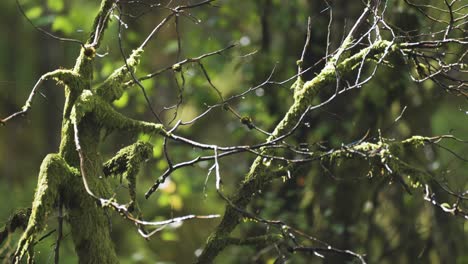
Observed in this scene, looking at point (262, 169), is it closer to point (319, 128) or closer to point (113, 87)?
point (113, 87)

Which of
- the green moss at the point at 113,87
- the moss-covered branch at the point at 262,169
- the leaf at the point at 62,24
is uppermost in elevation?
the leaf at the point at 62,24

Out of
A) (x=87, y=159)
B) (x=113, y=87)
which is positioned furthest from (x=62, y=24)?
(x=87, y=159)

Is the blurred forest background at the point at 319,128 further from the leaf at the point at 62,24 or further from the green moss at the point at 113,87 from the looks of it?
the green moss at the point at 113,87

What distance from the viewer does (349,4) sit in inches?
221

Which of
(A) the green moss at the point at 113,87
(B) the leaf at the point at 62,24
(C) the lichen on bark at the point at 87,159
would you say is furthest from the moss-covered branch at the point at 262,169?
(B) the leaf at the point at 62,24

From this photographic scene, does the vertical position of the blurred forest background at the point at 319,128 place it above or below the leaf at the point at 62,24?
below

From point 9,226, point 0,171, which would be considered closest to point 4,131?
point 0,171

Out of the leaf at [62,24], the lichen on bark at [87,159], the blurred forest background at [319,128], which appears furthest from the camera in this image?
the leaf at [62,24]

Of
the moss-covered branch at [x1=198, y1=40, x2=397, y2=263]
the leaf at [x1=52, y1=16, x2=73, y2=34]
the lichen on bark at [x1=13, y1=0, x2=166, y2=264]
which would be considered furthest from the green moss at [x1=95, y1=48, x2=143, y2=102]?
the leaf at [x1=52, y1=16, x2=73, y2=34]

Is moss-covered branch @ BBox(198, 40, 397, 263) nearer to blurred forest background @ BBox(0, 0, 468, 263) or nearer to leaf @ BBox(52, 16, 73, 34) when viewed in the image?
blurred forest background @ BBox(0, 0, 468, 263)

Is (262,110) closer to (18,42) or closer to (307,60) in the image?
(307,60)

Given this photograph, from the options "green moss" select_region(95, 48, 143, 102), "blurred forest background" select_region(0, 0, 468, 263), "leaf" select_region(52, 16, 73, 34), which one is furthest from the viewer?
"leaf" select_region(52, 16, 73, 34)

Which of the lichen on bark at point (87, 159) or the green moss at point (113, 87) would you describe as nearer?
the lichen on bark at point (87, 159)

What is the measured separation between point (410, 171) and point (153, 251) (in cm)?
684
